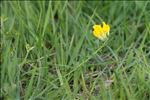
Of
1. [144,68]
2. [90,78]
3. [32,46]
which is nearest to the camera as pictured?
[144,68]

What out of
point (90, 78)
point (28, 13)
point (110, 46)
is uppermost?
point (28, 13)

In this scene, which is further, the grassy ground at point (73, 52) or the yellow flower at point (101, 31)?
the yellow flower at point (101, 31)

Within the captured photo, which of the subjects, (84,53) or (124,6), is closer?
(84,53)

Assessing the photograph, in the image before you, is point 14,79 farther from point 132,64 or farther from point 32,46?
point 132,64

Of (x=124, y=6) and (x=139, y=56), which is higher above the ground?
(x=124, y=6)

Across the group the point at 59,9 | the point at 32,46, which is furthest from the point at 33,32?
the point at 59,9

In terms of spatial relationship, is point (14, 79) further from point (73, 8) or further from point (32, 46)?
point (73, 8)

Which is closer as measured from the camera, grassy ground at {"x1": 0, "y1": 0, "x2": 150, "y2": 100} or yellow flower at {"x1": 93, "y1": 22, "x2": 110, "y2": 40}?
grassy ground at {"x1": 0, "y1": 0, "x2": 150, "y2": 100}

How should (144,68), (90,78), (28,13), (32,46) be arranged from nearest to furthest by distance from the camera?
(144,68) < (90,78) < (32,46) < (28,13)
